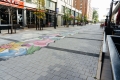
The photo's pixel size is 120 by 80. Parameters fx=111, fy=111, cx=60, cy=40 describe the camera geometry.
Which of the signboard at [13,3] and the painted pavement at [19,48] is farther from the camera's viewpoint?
the signboard at [13,3]

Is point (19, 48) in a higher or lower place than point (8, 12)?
lower

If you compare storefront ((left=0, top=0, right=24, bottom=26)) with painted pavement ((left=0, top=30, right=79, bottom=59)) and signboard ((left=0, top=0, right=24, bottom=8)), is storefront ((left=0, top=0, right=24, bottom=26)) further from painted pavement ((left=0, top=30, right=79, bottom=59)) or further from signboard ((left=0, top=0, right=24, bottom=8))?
painted pavement ((left=0, top=30, right=79, bottom=59))

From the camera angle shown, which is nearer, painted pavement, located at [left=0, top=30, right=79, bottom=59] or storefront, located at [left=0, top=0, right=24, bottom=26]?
painted pavement, located at [left=0, top=30, right=79, bottom=59]

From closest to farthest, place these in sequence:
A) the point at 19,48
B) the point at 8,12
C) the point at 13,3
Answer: the point at 19,48 < the point at 8,12 < the point at 13,3

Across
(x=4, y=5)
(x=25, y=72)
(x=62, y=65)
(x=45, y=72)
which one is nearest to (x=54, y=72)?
(x=45, y=72)

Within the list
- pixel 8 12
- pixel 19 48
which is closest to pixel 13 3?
pixel 8 12

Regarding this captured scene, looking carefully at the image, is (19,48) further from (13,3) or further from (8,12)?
(13,3)

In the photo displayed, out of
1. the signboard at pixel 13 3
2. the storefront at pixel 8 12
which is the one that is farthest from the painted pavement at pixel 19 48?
the signboard at pixel 13 3

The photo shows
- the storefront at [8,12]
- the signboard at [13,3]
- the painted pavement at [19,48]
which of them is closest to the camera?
the painted pavement at [19,48]

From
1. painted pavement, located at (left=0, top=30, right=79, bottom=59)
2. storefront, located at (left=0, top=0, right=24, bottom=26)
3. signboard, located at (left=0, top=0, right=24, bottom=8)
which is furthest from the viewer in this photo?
storefront, located at (left=0, top=0, right=24, bottom=26)

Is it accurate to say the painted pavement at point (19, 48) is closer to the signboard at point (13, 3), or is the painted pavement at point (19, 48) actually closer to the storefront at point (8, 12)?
the storefront at point (8, 12)

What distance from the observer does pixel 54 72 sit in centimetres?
381

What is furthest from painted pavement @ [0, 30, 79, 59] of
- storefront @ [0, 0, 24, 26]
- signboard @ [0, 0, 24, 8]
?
signboard @ [0, 0, 24, 8]

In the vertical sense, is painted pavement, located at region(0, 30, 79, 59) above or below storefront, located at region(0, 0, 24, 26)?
below
